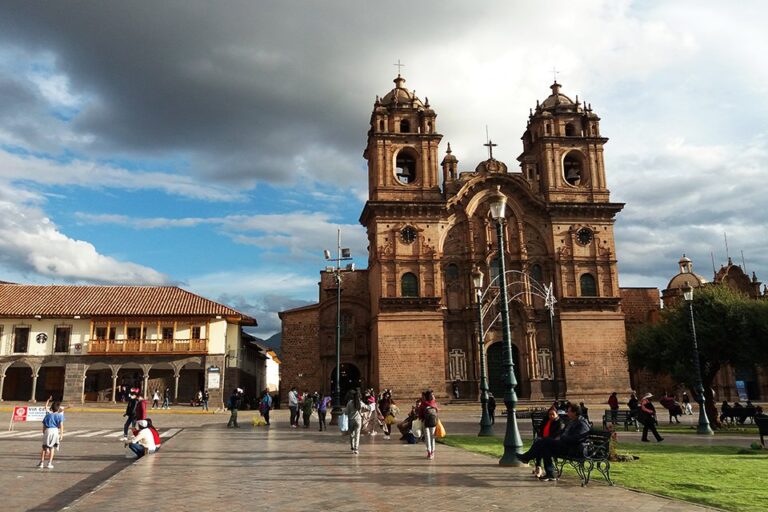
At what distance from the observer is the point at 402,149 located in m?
43.3

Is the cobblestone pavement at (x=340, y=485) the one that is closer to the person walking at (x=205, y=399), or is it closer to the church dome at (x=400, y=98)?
the person walking at (x=205, y=399)

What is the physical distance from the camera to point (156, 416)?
3194 cm

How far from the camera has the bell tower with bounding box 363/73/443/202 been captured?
139 ft

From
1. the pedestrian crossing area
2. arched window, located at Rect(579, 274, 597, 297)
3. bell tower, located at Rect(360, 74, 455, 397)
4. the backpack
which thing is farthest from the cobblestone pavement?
arched window, located at Rect(579, 274, 597, 297)

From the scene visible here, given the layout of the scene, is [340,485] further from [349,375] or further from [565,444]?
[349,375]

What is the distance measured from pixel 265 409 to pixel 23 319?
23883 millimetres

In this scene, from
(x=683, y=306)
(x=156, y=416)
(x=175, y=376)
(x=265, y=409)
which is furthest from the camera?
(x=175, y=376)

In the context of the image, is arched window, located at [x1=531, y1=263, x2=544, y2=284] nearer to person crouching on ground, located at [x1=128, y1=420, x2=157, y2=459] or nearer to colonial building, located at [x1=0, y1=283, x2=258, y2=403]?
colonial building, located at [x1=0, y1=283, x2=258, y2=403]

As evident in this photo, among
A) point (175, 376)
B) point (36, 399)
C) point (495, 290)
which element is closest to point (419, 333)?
point (495, 290)

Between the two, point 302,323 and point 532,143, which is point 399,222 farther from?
point 532,143

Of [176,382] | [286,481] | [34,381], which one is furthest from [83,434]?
[34,381]

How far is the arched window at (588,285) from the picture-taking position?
4225cm

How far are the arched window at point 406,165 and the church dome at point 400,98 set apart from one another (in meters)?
3.63

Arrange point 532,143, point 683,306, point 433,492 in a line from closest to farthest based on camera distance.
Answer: point 433,492 < point 683,306 < point 532,143
